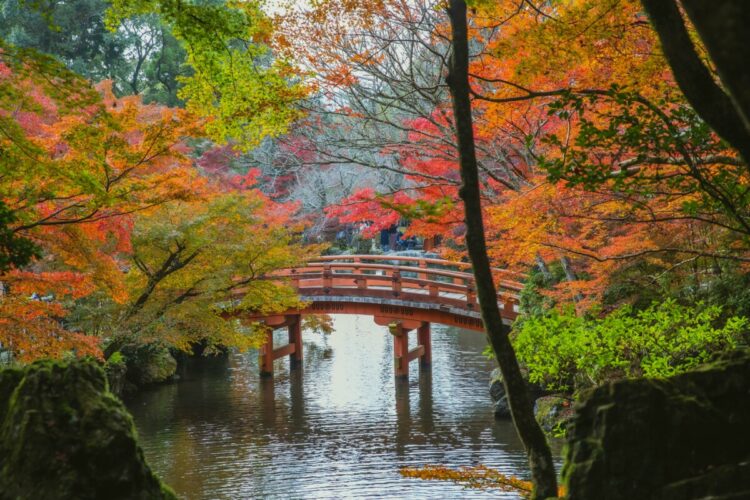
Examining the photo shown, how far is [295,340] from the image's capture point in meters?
22.5

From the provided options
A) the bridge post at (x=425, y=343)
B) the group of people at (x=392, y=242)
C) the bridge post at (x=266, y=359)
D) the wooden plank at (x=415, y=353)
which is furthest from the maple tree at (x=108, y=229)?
the group of people at (x=392, y=242)

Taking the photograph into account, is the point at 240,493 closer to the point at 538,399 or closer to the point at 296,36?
the point at 538,399

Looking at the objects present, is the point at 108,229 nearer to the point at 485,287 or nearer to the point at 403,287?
the point at 485,287

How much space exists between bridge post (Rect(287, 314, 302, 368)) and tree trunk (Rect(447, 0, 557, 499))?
17.0 metres

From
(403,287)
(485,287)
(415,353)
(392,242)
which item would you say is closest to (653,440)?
(485,287)

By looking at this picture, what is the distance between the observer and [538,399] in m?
14.3

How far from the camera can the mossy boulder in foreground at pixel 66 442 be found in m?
4.37

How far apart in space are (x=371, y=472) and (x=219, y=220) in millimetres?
5739

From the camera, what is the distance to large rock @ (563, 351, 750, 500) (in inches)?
159

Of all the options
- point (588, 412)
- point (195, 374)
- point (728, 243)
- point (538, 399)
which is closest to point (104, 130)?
point (588, 412)

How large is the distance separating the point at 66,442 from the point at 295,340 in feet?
59.6

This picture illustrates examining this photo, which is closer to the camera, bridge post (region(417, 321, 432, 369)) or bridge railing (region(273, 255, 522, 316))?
bridge railing (region(273, 255, 522, 316))

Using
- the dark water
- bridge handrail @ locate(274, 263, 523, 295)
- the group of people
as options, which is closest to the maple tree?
the dark water

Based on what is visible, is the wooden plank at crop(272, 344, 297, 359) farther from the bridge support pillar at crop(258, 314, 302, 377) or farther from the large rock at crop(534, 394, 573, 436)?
the large rock at crop(534, 394, 573, 436)
